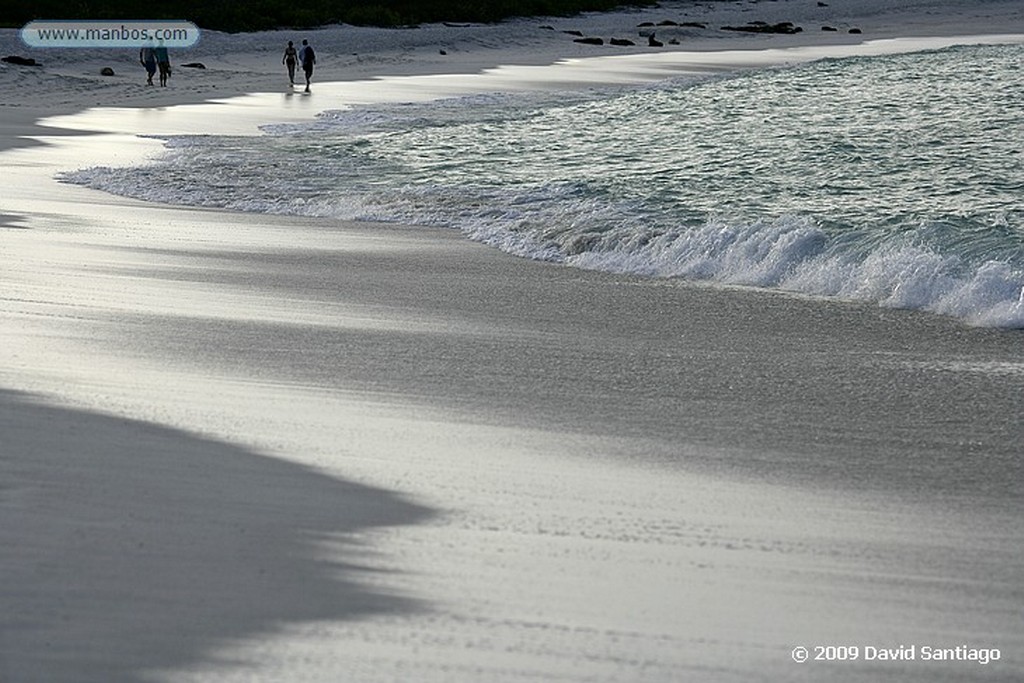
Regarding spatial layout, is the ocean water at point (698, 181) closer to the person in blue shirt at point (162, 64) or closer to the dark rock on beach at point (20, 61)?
the person in blue shirt at point (162, 64)

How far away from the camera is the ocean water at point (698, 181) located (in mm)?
10656

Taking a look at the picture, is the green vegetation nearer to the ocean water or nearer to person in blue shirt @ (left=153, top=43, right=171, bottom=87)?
person in blue shirt @ (left=153, top=43, right=171, bottom=87)

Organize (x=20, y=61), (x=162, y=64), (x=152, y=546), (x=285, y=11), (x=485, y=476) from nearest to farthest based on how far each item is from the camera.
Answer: (x=152, y=546)
(x=485, y=476)
(x=162, y=64)
(x=20, y=61)
(x=285, y=11)

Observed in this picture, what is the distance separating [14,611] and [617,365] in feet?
12.7

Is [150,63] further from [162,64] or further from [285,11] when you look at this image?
[285,11]

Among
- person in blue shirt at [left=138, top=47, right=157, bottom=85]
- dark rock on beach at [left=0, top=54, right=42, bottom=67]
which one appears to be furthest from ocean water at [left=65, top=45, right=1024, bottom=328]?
dark rock on beach at [left=0, top=54, right=42, bottom=67]

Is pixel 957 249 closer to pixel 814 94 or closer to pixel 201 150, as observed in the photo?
pixel 201 150

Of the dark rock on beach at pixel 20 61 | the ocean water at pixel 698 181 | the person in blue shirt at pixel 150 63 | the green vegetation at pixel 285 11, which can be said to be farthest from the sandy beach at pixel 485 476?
the green vegetation at pixel 285 11

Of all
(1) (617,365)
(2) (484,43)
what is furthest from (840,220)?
(2) (484,43)

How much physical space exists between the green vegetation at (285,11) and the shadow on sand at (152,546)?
42.4m

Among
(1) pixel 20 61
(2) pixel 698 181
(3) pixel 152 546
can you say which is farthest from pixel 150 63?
(3) pixel 152 546

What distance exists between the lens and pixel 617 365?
7367 mm

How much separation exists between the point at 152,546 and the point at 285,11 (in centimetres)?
5083

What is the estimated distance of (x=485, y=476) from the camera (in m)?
5.42
